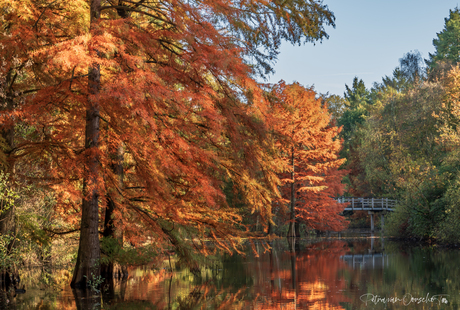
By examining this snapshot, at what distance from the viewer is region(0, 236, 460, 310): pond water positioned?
8633mm

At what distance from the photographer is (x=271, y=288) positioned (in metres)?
10.6

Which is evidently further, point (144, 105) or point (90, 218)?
point (90, 218)

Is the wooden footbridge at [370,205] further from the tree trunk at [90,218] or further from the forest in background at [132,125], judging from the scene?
the tree trunk at [90,218]

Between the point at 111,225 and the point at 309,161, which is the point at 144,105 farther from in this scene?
the point at 309,161

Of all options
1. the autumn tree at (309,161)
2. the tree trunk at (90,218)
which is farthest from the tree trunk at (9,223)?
the autumn tree at (309,161)

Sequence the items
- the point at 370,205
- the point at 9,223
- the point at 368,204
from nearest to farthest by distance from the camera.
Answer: the point at 9,223
the point at 368,204
the point at 370,205

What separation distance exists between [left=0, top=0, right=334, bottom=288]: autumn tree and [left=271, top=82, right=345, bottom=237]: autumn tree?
12.2 m

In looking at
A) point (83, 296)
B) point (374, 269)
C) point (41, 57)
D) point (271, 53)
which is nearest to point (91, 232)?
point (83, 296)

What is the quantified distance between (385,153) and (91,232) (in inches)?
1254

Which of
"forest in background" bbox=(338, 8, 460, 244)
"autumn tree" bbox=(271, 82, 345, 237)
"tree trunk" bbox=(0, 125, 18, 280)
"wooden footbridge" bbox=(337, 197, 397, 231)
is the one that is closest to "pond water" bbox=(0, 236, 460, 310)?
"tree trunk" bbox=(0, 125, 18, 280)

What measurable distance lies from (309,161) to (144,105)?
797 inches

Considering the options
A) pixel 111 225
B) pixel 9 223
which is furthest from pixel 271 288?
pixel 9 223

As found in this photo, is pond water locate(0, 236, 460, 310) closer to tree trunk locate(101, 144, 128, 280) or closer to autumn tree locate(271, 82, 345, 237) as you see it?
tree trunk locate(101, 144, 128, 280)

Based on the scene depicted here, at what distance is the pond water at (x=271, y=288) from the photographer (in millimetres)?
8633
